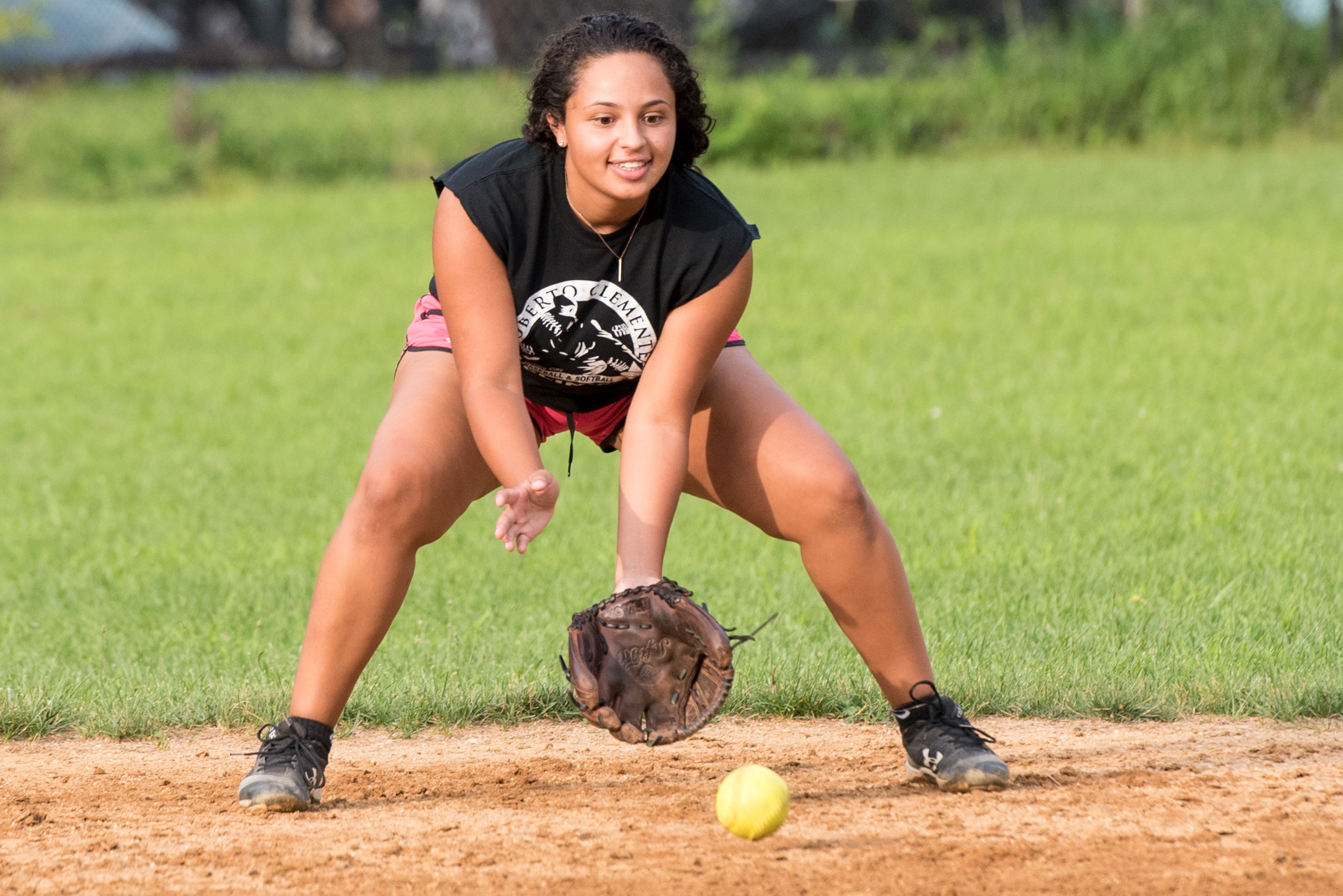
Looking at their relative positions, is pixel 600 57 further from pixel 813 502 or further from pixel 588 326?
pixel 813 502

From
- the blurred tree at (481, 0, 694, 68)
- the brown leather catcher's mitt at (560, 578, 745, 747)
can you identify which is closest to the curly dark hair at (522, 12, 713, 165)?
the brown leather catcher's mitt at (560, 578, 745, 747)

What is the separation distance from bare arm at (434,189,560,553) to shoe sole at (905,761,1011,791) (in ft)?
3.75

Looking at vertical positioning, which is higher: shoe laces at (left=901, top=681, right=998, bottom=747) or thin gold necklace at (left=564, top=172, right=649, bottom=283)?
thin gold necklace at (left=564, top=172, right=649, bottom=283)

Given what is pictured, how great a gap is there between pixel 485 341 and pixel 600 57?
2.19 feet

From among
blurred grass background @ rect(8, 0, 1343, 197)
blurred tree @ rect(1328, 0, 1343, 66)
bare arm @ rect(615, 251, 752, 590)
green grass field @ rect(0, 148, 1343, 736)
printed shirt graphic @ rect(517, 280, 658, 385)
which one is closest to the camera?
bare arm @ rect(615, 251, 752, 590)

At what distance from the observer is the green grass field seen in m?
4.80

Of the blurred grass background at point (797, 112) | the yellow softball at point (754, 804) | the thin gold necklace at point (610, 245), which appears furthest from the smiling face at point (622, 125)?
the blurred grass background at point (797, 112)

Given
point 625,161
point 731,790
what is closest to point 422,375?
point 625,161

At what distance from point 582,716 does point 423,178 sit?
12.0 metres

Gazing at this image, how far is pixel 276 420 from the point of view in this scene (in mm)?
9023

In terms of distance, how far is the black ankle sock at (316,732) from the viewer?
3.48 metres

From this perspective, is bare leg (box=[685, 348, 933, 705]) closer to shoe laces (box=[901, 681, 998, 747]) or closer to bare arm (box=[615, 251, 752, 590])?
shoe laces (box=[901, 681, 998, 747])

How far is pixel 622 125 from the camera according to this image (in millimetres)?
3357

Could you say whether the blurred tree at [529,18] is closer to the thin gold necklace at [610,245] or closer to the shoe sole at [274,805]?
the thin gold necklace at [610,245]
